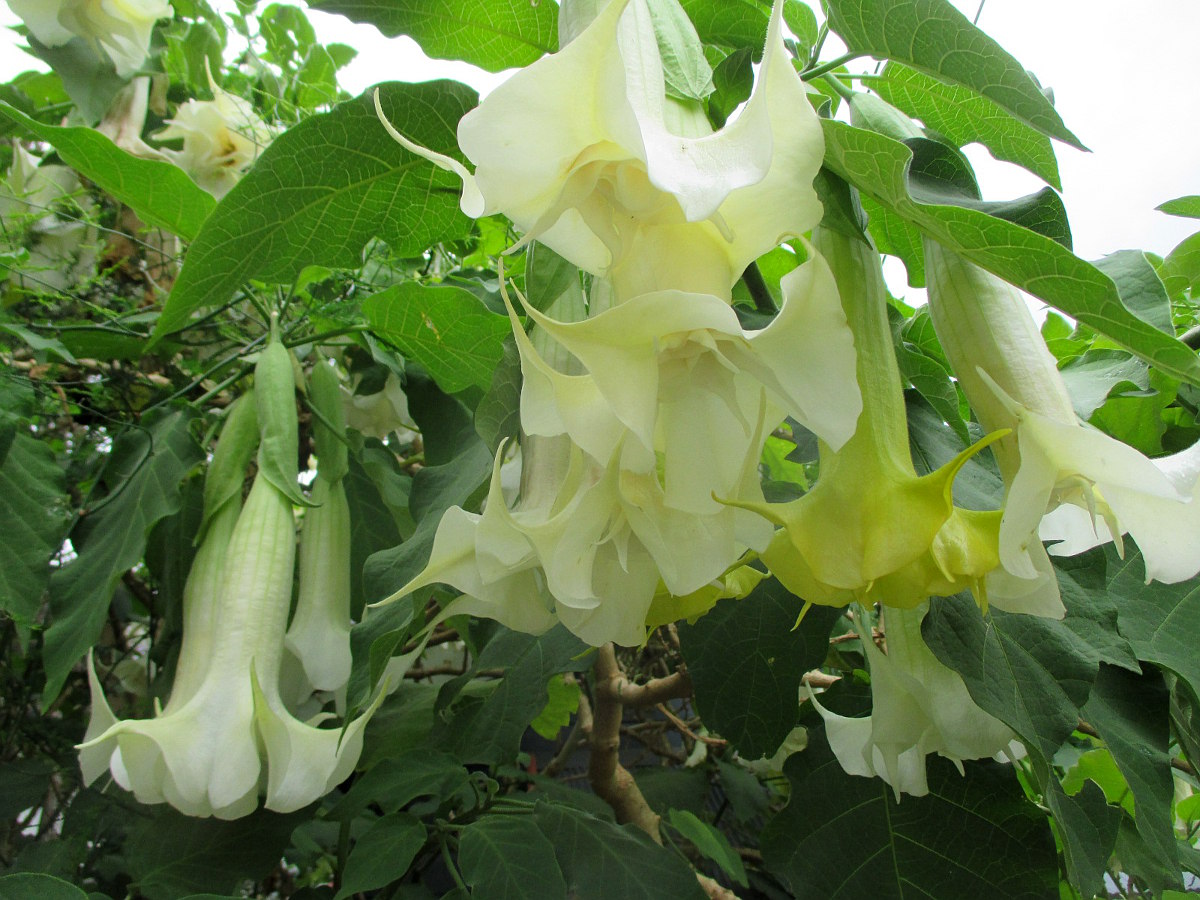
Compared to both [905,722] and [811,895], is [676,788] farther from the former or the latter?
[905,722]

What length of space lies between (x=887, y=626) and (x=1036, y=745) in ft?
0.30

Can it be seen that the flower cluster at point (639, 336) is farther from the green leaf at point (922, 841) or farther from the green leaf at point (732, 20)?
the green leaf at point (922, 841)

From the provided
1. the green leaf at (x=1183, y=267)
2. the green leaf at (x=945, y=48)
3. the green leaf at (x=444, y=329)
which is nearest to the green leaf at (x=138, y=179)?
the green leaf at (x=444, y=329)

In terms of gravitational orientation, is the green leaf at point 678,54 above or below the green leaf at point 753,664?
above

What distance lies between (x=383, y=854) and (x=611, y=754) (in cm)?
32

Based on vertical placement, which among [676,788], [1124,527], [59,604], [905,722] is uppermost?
[1124,527]

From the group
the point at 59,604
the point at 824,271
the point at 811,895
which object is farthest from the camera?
the point at 59,604

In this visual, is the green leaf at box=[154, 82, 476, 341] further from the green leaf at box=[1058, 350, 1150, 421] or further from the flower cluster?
the green leaf at box=[1058, 350, 1150, 421]

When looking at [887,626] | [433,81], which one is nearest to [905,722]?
[887,626]

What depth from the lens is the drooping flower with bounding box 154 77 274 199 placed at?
101 cm

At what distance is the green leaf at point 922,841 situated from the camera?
0.55 meters

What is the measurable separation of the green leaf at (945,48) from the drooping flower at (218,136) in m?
0.84

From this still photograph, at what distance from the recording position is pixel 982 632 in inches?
15.8

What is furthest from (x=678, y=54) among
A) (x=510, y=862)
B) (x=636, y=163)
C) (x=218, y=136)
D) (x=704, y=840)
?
(x=218, y=136)
